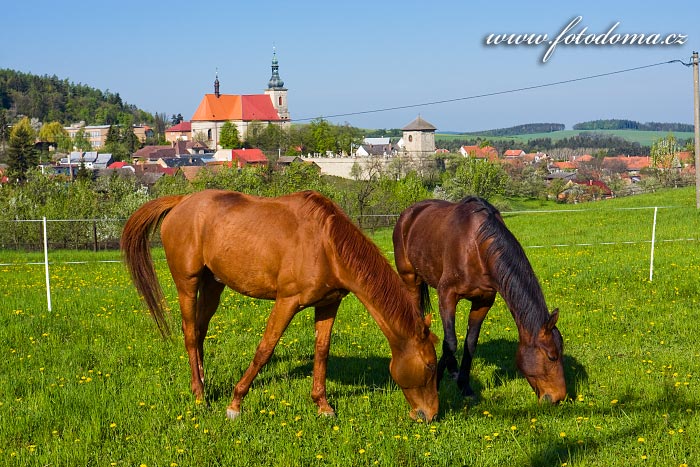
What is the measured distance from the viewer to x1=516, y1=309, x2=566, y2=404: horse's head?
6078mm

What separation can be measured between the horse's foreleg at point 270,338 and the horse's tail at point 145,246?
1512mm

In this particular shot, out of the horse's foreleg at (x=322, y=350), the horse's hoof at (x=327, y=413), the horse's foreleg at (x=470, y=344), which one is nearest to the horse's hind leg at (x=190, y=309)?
the horse's foreleg at (x=322, y=350)

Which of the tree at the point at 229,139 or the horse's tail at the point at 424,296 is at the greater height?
the tree at the point at 229,139

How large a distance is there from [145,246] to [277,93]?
17788 centimetres

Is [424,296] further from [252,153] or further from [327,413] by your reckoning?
[252,153]

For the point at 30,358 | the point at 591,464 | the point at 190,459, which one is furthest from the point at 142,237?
the point at 591,464

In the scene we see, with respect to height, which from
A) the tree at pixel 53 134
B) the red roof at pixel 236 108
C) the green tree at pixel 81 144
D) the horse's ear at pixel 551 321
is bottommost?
the horse's ear at pixel 551 321

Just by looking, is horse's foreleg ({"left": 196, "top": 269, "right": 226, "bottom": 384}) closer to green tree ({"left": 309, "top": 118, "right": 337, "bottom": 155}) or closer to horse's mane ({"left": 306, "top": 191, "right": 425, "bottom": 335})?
horse's mane ({"left": 306, "top": 191, "right": 425, "bottom": 335})

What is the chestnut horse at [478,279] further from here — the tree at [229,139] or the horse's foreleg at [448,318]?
the tree at [229,139]

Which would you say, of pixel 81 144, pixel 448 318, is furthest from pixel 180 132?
pixel 448 318

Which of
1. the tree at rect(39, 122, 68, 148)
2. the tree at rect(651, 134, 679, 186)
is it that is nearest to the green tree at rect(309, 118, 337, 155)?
the tree at rect(651, 134, 679, 186)

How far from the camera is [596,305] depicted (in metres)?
11.0

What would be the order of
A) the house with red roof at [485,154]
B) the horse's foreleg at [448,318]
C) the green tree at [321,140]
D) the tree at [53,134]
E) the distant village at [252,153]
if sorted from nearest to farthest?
1. the horse's foreleg at [448,318]
2. the house with red roof at [485,154]
3. the distant village at [252,153]
4. the green tree at [321,140]
5. the tree at [53,134]

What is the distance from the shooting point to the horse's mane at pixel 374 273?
575cm
